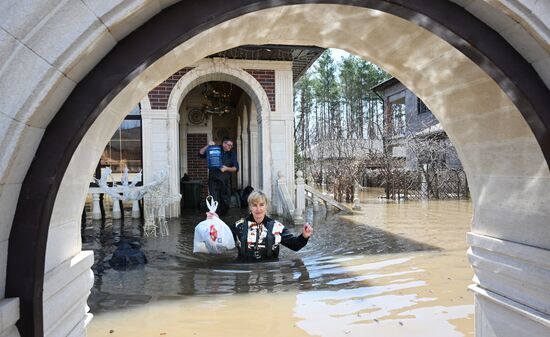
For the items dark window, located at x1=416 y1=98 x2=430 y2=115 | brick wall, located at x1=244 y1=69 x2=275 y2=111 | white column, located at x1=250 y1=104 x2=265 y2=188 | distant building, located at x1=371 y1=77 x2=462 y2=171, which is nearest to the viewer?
brick wall, located at x1=244 y1=69 x2=275 y2=111

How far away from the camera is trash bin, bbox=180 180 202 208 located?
11.8 meters

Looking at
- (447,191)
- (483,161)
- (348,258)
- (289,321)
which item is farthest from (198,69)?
(447,191)

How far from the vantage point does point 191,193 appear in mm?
11805

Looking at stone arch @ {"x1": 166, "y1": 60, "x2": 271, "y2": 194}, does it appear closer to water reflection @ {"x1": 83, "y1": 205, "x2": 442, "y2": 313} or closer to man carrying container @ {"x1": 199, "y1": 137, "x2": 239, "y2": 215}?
man carrying container @ {"x1": 199, "y1": 137, "x2": 239, "y2": 215}

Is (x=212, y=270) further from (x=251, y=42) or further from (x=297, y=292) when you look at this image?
(x=251, y=42)

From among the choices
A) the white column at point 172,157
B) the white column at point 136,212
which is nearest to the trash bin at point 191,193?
the white column at point 172,157

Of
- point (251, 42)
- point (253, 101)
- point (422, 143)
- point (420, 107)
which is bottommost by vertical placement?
point (251, 42)

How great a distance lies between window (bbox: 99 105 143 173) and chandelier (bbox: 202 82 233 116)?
284cm

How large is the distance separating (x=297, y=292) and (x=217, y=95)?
9.63 metres

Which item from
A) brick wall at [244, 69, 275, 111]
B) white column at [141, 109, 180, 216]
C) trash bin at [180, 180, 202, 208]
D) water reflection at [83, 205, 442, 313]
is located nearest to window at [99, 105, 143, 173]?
white column at [141, 109, 180, 216]

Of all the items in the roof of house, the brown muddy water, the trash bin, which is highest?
the roof of house

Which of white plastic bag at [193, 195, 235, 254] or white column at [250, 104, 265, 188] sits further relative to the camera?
white column at [250, 104, 265, 188]

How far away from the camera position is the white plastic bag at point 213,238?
16.8 ft

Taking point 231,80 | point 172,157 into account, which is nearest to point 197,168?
point 172,157
